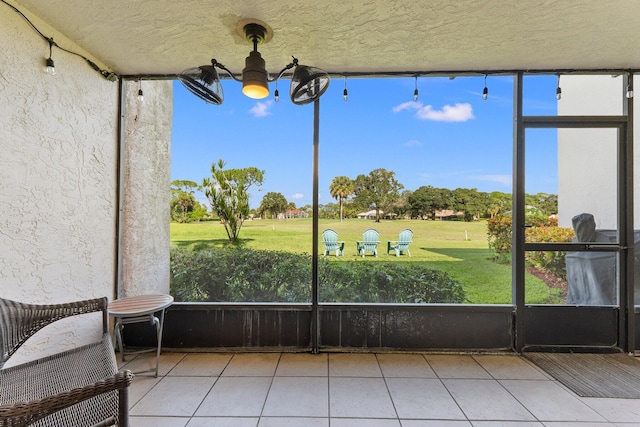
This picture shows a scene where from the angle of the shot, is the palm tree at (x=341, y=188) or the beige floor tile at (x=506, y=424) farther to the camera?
the palm tree at (x=341, y=188)

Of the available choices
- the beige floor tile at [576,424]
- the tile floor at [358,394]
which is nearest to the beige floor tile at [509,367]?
the tile floor at [358,394]

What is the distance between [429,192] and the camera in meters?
2.69

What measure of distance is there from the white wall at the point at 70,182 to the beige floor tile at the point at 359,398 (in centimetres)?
180

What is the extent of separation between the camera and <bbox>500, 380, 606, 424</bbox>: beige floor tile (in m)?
1.69

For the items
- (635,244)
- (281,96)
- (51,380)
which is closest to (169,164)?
(281,96)

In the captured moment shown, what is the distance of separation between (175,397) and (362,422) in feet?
3.95

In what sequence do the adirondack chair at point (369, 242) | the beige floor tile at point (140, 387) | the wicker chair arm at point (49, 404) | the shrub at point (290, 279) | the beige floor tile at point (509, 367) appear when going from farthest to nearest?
the adirondack chair at point (369, 242) → the shrub at point (290, 279) → the beige floor tile at point (509, 367) → the beige floor tile at point (140, 387) → the wicker chair arm at point (49, 404)

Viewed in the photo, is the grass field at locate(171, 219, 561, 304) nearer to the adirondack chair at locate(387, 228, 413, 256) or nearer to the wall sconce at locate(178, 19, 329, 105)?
the adirondack chair at locate(387, 228, 413, 256)

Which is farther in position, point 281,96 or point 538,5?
point 281,96

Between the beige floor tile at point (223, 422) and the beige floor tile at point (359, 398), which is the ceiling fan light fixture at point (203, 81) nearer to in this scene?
the beige floor tile at point (223, 422)

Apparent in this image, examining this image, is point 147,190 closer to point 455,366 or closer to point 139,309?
point 139,309

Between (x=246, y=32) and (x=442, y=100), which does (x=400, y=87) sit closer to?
(x=442, y=100)

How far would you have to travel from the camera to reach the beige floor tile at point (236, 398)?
1721 mm

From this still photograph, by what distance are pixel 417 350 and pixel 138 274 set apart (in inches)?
100
